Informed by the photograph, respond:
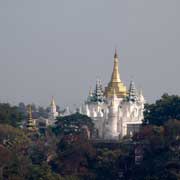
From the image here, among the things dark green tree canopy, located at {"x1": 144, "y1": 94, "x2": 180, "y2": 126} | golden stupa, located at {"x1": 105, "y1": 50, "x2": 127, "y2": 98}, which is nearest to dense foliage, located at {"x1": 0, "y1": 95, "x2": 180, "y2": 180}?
dark green tree canopy, located at {"x1": 144, "y1": 94, "x2": 180, "y2": 126}

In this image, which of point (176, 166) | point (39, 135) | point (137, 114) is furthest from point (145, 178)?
point (137, 114)

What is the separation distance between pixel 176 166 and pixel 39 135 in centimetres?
2018

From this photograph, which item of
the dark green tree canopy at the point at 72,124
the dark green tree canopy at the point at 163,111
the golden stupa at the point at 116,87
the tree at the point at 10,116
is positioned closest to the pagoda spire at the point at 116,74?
the golden stupa at the point at 116,87

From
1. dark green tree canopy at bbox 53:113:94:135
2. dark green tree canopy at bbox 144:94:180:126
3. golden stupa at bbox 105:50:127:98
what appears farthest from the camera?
golden stupa at bbox 105:50:127:98

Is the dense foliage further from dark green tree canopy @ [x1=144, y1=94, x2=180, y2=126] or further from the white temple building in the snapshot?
the white temple building

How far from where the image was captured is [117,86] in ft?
300

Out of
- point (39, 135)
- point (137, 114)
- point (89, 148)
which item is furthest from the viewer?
point (137, 114)

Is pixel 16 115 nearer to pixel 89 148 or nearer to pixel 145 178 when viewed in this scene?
pixel 89 148

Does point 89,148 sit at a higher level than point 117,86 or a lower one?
lower

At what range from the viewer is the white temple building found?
83812 millimetres

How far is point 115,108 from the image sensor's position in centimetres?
8506

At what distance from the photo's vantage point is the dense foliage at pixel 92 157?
62.8 m

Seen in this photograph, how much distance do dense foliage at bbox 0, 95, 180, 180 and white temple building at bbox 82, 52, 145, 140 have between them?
10.1m

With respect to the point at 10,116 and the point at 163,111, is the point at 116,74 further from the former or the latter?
the point at 163,111
